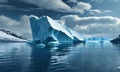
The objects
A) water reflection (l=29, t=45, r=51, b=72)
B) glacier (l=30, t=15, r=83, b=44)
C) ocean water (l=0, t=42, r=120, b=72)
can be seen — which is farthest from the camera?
glacier (l=30, t=15, r=83, b=44)

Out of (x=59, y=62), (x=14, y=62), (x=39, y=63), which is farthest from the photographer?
(x=14, y=62)

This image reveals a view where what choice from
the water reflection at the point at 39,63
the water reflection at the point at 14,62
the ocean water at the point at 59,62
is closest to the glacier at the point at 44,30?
the water reflection at the point at 14,62

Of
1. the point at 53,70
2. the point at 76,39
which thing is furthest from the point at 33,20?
the point at 53,70

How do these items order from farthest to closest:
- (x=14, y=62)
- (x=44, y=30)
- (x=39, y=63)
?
1. (x=44, y=30)
2. (x=14, y=62)
3. (x=39, y=63)

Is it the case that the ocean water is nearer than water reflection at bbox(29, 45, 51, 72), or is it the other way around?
water reflection at bbox(29, 45, 51, 72)

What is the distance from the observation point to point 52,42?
10406cm

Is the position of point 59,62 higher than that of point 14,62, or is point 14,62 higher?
point 14,62

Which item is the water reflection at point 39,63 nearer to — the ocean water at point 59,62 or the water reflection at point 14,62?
the ocean water at point 59,62

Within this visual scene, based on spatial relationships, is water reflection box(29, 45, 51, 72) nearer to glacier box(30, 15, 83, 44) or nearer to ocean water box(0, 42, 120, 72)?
ocean water box(0, 42, 120, 72)

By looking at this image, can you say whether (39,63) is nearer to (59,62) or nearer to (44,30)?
(59,62)

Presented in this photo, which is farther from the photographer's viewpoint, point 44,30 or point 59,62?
point 44,30

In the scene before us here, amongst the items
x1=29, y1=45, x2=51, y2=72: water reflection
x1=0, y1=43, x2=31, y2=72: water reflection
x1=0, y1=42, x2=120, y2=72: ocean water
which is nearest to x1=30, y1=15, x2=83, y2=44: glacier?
x1=0, y1=43, x2=31, y2=72: water reflection

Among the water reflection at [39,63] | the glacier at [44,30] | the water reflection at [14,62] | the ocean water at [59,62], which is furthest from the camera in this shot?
the glacier at [44,30]

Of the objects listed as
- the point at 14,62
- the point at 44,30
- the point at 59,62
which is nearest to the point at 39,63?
the point at 59,62
